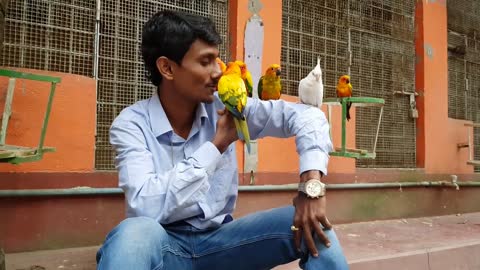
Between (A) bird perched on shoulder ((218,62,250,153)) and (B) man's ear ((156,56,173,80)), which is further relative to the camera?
(B) man's ear ((156,56,173,80))

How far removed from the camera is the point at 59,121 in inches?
132

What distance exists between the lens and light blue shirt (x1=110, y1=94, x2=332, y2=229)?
145 cm

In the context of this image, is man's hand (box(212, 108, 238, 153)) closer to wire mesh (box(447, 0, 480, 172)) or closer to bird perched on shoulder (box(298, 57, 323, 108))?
A: bird perched on shoulder (box(298, 57, 323, 108))

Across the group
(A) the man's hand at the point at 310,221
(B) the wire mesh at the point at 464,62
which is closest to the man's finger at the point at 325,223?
(A) the man's hand at the point at 310,221

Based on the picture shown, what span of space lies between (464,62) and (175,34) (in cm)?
586

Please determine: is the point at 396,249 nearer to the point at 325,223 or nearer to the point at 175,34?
the point at 325,223

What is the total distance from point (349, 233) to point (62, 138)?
9.40 feet

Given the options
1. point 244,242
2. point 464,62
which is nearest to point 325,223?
point 244,242

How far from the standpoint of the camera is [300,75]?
4.73m

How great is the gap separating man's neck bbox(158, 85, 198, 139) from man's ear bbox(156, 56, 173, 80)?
0.07 m

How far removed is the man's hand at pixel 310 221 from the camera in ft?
4.87

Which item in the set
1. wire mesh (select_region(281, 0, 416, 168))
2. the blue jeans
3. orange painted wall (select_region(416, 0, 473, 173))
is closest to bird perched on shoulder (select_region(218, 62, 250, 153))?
the blue jeans

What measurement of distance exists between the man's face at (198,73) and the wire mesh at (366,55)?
9.51 feet

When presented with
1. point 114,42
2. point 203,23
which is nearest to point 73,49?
point 114,42
